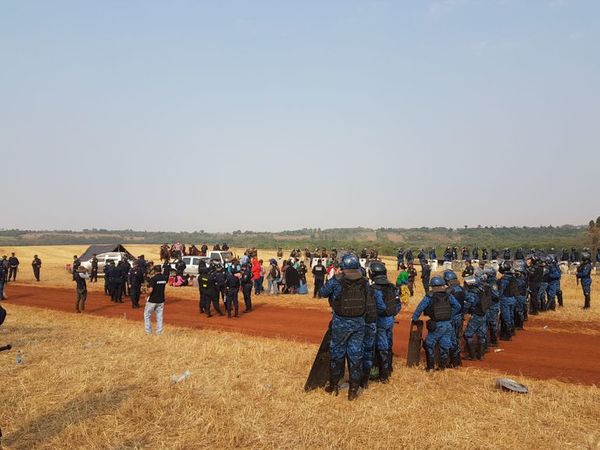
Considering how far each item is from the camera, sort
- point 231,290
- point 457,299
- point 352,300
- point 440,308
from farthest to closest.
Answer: point 231,290
point 457,299
point 440,308
point 352,300

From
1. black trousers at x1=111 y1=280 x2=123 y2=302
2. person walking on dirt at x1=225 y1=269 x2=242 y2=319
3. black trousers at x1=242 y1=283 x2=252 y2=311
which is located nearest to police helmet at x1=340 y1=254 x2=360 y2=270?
person walking on dirt at x1=225 y1=269 x2=242 y2=319

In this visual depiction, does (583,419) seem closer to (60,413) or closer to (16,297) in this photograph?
(60,413)

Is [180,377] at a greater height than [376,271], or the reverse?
[376,271]

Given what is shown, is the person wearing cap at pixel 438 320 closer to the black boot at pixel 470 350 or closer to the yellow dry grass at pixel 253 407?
the yellow dry grass at pixel 253 407

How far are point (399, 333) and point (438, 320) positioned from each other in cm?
548

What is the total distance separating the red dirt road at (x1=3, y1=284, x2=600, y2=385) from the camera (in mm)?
10891

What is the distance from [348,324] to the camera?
A: 26.7 ft

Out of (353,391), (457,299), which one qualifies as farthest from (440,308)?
(353,391)

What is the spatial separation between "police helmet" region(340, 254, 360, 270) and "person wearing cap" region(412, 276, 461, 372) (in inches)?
82.6

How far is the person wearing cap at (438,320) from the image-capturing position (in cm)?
973

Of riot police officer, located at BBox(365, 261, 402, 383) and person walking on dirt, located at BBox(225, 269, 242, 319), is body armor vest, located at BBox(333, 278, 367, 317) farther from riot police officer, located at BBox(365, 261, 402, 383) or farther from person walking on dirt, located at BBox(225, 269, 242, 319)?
person walking on dirt, located at BBox(225, 269, 242, 319)

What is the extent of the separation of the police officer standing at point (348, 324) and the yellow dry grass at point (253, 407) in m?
0.39

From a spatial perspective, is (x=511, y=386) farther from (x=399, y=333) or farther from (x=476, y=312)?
(x=399, y=333)

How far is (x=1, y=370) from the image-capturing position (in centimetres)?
944
